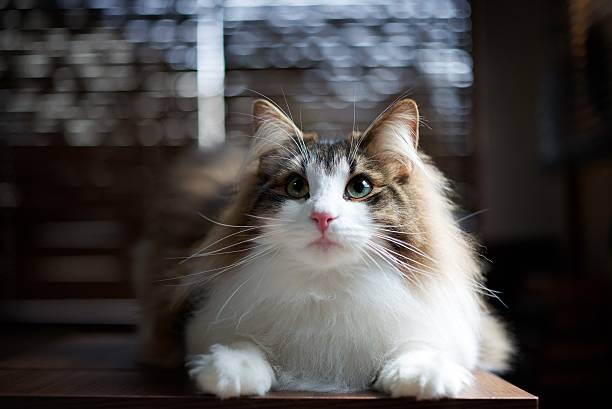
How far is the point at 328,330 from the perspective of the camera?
1012 mm

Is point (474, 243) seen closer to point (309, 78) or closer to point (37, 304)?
point (309, 78)

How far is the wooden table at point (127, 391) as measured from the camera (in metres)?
0.91

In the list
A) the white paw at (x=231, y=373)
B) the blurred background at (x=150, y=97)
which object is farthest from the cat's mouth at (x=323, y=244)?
the blurred background at (x=150, y=97)

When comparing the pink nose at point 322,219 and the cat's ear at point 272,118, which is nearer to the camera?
the pink nose at point 322,219

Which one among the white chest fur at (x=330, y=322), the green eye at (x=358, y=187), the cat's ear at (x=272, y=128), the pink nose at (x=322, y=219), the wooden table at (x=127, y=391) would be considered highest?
the cat's ear at (x=272, y=128)

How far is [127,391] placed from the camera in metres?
0.99

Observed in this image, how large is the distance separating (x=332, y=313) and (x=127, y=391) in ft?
1.27

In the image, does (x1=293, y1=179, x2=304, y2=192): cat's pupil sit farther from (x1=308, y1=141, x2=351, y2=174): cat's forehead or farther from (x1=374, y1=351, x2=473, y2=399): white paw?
(x1=374, y1=351, x2=473, y2=399): white paw

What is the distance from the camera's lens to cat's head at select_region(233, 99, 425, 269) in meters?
0.95

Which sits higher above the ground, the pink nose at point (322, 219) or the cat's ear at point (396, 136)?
the cat's ear at point (396, 136)

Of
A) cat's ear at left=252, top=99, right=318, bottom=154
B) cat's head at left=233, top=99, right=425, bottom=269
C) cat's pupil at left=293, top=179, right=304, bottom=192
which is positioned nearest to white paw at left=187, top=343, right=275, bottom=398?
cat's head at left=233, top=99, right=425, bottom=269

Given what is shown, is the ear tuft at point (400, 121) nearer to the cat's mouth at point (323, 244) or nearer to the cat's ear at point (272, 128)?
the cat's ear at point (272, 128)

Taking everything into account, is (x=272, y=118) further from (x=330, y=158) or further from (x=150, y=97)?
(x=150, y=97)

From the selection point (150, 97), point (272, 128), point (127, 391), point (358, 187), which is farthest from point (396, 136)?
point (150, 97)
